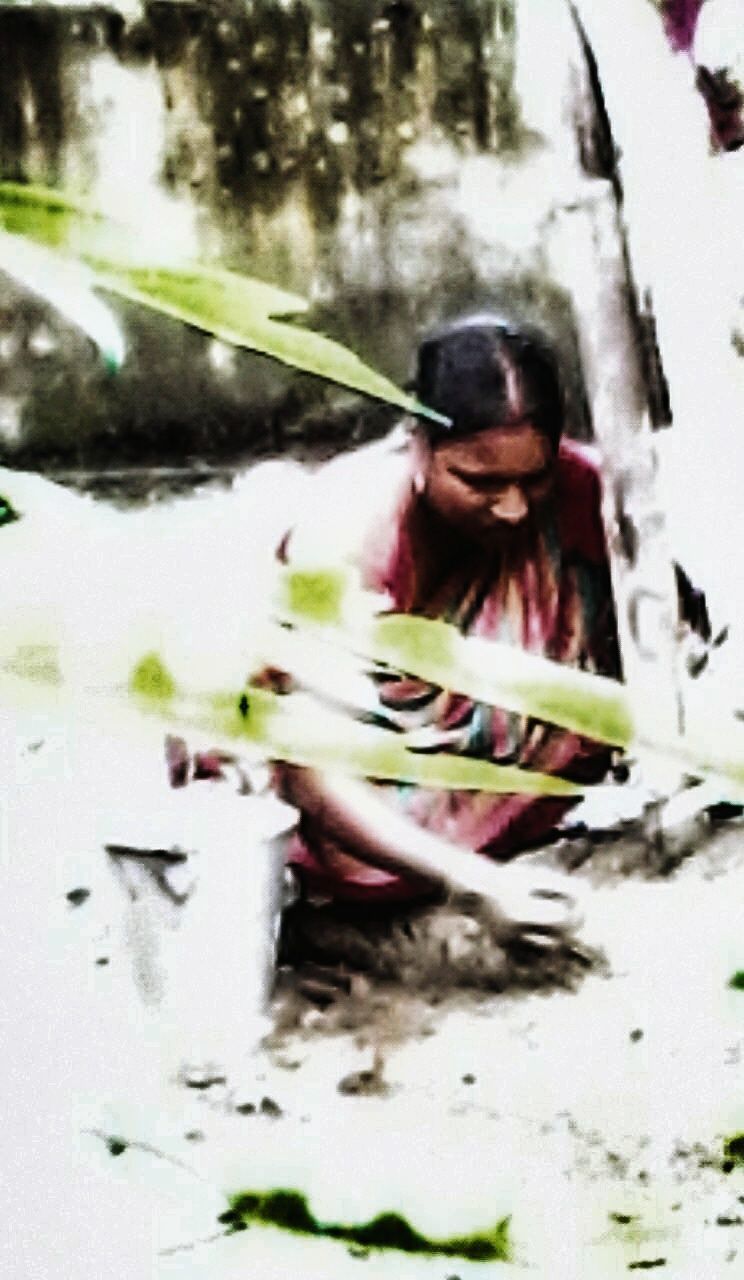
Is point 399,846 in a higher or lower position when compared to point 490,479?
lower

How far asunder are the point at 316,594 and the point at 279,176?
0.28 meters

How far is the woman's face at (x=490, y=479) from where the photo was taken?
1.03m

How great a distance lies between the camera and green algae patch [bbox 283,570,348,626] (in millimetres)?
1022

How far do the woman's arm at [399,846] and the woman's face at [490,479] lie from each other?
189mm

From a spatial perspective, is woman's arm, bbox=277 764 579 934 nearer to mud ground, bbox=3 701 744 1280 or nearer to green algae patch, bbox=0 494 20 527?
mud ground, bbox=3 701 744 1280

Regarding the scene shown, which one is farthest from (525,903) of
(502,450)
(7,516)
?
(7,516)

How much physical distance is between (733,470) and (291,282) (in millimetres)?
319

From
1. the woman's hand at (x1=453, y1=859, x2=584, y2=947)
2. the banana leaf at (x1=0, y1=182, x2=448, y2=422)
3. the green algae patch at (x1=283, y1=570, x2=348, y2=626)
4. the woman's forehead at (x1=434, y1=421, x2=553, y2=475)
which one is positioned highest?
the banana leaf at (x1=0, y1=182, x2=448, y2=422)

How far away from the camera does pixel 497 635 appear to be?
3.40ft

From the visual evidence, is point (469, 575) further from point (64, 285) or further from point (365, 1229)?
point (365, 1229)

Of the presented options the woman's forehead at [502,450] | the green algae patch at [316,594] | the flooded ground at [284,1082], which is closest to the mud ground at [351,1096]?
the flooded ground at [284,1082]

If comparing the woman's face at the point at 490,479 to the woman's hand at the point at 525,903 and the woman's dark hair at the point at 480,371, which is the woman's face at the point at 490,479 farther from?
the woman's hand at the point at 525,903

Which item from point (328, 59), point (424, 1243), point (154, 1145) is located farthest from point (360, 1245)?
point (328, 59)

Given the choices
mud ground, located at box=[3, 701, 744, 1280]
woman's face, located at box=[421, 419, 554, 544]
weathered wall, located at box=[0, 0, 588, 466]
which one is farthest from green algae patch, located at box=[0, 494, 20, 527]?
woman's face, located at box=[421, 419, 554, 544]
